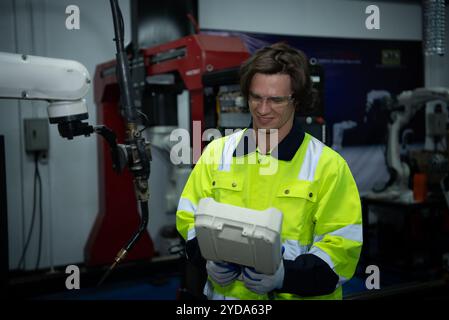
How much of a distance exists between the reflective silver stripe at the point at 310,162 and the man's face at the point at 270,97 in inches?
6.8

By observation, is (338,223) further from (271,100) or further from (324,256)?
(271,100)

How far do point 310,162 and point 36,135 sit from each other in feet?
10.9

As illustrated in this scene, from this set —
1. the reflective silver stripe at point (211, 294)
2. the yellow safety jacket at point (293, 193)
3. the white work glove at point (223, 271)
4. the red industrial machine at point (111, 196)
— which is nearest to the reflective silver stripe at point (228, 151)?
the yellow safety jacket at point (293, 193)

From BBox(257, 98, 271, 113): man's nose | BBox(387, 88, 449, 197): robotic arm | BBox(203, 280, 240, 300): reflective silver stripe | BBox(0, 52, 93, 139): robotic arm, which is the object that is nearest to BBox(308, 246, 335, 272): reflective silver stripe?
BBox(203, 280, 240, 300): reflective silver stripe

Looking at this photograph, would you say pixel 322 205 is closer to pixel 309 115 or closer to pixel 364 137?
pixel 309 115

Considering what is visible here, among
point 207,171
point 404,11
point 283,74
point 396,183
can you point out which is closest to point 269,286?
point 207,171

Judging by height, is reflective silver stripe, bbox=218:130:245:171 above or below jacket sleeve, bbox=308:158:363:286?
above

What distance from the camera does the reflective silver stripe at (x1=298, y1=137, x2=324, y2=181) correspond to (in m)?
1.73

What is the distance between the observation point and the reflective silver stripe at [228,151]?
1839 millimetres

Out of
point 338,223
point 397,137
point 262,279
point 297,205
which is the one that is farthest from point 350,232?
point 397,137

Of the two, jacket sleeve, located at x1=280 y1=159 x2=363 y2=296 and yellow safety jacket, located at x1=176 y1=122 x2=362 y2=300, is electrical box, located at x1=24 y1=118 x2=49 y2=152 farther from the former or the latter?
jacket sleeve, located at x1=280 y1=159 x2=363 y2=296

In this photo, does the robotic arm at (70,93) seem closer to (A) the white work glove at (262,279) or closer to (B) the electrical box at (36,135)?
(A) the white work glove at (262,279)

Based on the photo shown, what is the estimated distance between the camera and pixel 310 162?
1.76 meters

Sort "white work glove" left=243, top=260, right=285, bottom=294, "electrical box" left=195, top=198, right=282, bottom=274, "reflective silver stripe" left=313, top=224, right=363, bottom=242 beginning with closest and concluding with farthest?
"electrical box" left=195, top=198, right=282, bottom=274
"white work glove" left=243, top=260, right=285, bottom=294
"reflective silver stripe" left=313, top=224, right=363, bottom=242
